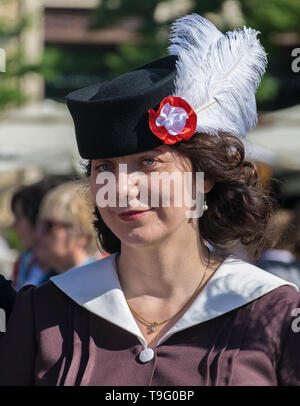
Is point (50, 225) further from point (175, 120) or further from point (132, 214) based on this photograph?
point (175, 120)

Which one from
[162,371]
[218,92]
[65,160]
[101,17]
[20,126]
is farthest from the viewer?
[101,17]

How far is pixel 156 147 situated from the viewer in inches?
90.2

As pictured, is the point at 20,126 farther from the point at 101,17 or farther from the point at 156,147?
the point at 156,147

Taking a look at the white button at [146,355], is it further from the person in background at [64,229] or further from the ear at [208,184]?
the person in background at [64,229]

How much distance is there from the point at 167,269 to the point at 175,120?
44 centimetres

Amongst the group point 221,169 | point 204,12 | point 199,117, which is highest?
point 204,12

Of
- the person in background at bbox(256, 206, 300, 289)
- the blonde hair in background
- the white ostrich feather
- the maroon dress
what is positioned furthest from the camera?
the blonde hair in background

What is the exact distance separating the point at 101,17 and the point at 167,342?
8.52 meters

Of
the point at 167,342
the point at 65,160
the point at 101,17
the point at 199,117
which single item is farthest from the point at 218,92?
the point at 101,17

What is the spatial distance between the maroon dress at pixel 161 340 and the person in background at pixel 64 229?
1805mm

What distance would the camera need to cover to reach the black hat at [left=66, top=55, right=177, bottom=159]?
2268mm

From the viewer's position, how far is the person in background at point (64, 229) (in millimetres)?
4270

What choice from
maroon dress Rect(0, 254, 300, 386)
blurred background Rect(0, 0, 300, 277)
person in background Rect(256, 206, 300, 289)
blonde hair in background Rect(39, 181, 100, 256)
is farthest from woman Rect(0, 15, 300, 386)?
blurred background Rect(0, 0, 300, 277)

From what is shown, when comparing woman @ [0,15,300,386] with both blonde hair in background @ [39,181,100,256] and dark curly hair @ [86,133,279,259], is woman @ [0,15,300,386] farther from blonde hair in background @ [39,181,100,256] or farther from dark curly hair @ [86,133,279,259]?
blonde hair in background @ [39,181,100,256]
